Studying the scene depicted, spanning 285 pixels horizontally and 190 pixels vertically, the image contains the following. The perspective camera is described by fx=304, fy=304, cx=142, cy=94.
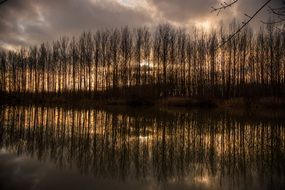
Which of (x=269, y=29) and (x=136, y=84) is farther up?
(x=269, y=29)

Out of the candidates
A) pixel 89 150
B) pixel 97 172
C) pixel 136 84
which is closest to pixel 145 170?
pixel 97 172

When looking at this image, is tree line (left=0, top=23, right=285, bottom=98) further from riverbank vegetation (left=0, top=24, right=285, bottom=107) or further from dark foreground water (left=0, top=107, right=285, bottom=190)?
dark foreground water (left=0, top=107, right=285, bottom=190)

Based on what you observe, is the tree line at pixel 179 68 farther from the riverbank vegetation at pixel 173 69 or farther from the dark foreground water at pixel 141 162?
the dark foreground water at pixel 141 162

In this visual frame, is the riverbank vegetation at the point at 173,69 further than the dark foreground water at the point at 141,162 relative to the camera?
Yes

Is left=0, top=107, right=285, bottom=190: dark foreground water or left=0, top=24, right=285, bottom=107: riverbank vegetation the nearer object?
left=0, top=107, right=285, bottom=190: dark foreground water

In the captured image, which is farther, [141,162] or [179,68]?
[179,68]

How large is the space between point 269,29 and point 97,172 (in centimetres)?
4095

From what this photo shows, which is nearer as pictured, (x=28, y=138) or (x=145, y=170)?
(x=145, y=170)

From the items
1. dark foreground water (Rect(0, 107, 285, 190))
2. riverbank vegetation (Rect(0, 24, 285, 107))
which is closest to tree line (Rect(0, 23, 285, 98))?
riverbank vegetation (Rect(0, 24, 285, 107))

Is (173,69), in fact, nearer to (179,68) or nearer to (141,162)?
(179,68)

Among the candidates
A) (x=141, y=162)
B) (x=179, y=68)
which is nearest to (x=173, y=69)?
(x=179, y=68)

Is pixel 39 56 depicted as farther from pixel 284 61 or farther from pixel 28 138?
pixel 28 138

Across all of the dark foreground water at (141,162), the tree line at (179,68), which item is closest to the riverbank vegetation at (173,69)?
the tree line at (179,68)

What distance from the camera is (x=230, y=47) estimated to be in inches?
1756
